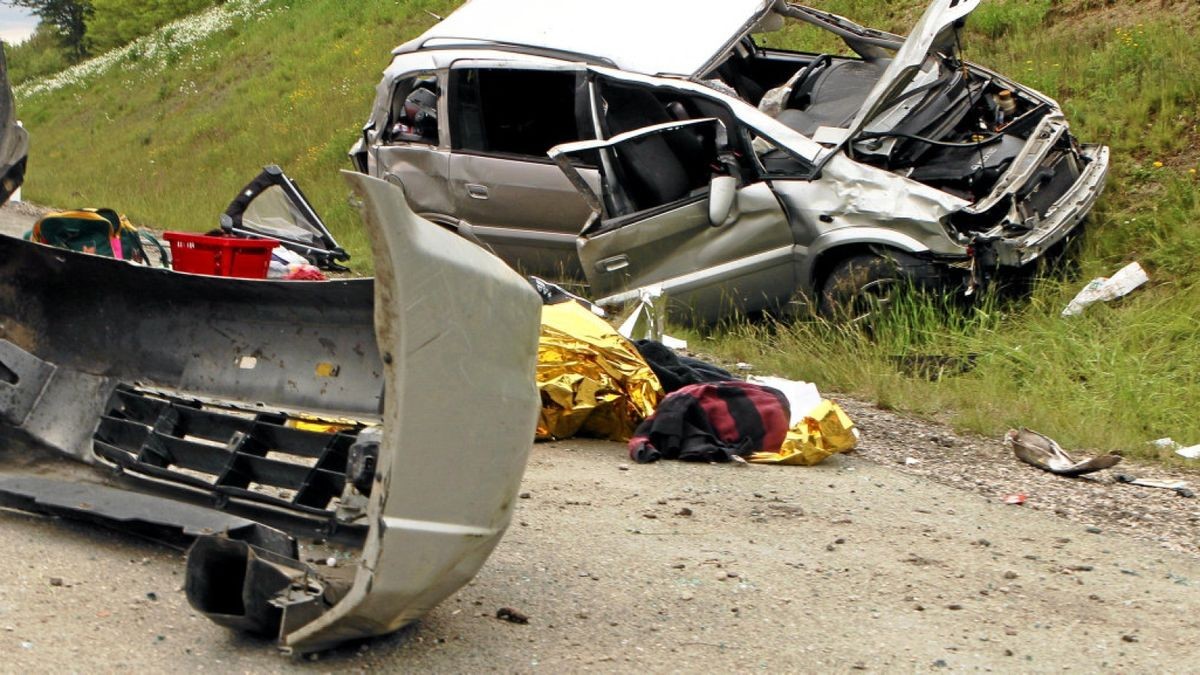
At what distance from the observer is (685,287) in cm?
873

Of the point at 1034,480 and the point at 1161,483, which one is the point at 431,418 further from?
the point at 1161,483

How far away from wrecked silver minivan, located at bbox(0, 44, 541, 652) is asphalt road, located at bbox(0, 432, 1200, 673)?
0.21m

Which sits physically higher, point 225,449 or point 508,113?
point 508,113

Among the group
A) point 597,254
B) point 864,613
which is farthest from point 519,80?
point 864,613

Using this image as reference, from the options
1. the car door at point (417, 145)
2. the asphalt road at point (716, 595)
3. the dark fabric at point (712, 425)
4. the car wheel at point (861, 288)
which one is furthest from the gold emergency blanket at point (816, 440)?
the car door at point (417, 145)

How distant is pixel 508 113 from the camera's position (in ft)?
33.2

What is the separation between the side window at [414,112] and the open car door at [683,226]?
218cm

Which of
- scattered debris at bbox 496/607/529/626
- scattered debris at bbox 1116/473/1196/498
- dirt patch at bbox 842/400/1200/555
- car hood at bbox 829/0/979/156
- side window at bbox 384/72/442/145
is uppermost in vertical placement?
car hood at bbox 829/0/979/156

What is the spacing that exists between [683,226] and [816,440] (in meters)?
2.84

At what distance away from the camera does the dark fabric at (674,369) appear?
22.1 feet

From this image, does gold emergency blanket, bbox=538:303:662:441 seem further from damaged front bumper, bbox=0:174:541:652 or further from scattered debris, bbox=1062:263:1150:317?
scattered debris, bbox=1062:263:1150:317

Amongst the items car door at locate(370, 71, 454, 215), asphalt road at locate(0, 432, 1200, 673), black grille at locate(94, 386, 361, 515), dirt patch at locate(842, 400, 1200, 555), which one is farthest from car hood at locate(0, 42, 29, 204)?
car door at locate(370, 71, 454, 215)

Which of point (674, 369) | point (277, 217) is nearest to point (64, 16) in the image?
point (277, 217)

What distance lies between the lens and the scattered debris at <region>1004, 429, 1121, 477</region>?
6.01 m
